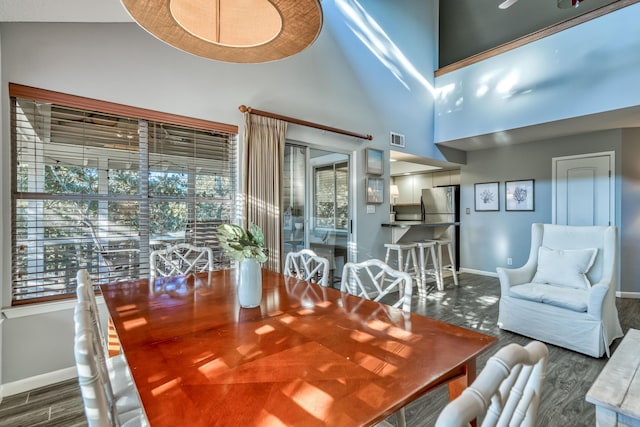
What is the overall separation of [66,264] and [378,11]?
4.78 m

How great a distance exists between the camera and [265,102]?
10.7 feet

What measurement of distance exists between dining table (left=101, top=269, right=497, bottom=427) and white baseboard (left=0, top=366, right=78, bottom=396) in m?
1.26

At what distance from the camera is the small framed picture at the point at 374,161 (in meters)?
4.28

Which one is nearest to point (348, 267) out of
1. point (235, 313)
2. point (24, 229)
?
point (235, 313)

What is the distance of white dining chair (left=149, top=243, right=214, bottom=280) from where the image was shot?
2408mm

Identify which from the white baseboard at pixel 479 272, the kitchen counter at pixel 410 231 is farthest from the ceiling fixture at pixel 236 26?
the white baseboard at pixel 479 272

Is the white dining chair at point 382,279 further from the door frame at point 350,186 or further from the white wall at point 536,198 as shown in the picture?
the white wall at point 536,198

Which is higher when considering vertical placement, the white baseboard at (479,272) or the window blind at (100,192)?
the window blind at (100,192)

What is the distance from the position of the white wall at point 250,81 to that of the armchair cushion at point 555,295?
185 cm

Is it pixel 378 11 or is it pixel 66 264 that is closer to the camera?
pixel 66 264

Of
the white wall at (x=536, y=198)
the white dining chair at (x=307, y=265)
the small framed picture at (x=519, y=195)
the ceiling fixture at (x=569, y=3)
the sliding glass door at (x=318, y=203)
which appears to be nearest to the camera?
the white dining chair at (x=307, y=265)

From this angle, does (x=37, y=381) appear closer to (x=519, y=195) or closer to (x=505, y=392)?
(x=505, y=392)

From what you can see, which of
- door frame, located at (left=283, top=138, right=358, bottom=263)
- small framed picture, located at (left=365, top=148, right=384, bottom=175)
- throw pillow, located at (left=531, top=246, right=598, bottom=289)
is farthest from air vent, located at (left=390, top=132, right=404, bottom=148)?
throw pillow, located at (left=531, top=246, right=598, bottom=289)

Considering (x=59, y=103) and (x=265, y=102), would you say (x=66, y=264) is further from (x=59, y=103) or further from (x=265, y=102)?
(x=265, y=102)
